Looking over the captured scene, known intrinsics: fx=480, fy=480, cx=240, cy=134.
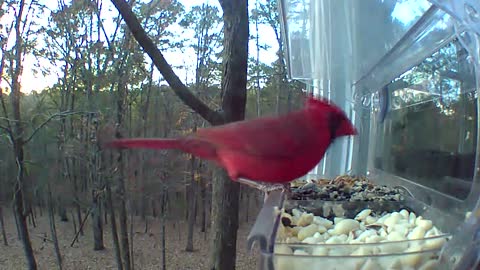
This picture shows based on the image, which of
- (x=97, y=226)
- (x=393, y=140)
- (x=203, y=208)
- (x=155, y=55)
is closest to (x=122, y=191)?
(x=97, y=226)

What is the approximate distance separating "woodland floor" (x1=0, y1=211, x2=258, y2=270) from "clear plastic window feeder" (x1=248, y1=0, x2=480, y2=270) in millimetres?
3553

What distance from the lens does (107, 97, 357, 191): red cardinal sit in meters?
0.56

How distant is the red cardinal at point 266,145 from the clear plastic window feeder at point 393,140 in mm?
81

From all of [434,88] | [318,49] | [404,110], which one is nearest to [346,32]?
[318,49]

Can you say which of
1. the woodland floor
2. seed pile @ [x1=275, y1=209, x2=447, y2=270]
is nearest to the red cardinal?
seed pile @ [x1=275, y1=209, x2=447, y2=270]

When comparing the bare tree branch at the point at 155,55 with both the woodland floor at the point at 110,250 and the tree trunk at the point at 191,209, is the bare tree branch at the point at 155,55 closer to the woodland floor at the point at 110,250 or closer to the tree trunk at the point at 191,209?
the woodland floor at the point at 110,250

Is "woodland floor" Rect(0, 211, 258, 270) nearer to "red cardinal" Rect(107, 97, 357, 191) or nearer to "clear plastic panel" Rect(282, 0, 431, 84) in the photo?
"clear plastic panel" Rect(282, 0, 431, 84)

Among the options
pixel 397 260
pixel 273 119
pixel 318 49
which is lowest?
pixel 397 260

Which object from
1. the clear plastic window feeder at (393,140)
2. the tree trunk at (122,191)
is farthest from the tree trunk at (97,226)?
the clear plastic window feeder at (393,140)

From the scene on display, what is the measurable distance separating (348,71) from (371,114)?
19cm

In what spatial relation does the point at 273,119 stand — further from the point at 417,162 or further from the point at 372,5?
the point at 372,5

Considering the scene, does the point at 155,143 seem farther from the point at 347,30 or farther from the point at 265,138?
the point at 347,30

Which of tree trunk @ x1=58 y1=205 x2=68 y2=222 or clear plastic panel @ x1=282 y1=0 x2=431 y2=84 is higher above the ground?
clear plastic panel @ x1=282 y1=0 x2=431 y2=84

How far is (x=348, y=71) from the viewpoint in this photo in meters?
1.88
